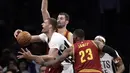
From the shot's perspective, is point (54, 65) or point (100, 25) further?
point (100, 25)

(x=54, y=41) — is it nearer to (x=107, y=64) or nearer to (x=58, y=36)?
(x=58, y=36)

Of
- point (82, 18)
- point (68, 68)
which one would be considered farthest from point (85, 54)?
point (82, 18)

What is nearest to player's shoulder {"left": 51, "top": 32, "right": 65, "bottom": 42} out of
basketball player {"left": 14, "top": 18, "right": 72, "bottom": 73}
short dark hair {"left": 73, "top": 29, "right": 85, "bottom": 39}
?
basketball player {"left": 14, "top": 18, "right": 72, "bottom": 73}

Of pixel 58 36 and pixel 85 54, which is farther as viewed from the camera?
pixel 58 36

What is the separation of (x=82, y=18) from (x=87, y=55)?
5976mm

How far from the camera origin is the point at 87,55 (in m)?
9.77

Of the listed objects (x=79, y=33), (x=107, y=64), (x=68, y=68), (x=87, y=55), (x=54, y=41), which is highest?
(x=79, y=33)

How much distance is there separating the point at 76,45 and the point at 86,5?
232 inches

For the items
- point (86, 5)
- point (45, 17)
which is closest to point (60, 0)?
point (86, 5)

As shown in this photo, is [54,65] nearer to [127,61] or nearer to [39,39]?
[39,39]

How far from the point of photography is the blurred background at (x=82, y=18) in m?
15.3

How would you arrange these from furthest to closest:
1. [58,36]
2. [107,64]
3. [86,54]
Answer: [107,64] → [58,36] → [86,54]

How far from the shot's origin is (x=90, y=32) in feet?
50.6

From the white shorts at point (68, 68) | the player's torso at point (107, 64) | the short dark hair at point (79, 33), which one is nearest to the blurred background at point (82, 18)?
the player's torso at point (107, 64)
